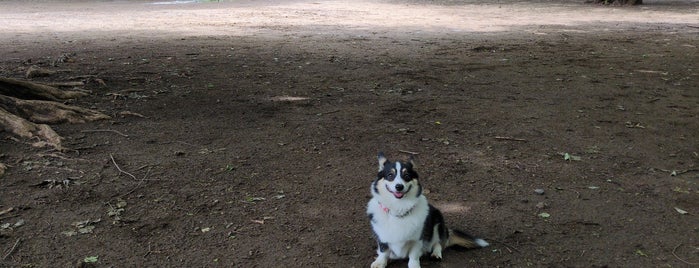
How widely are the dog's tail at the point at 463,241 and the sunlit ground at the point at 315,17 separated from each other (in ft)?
36.2

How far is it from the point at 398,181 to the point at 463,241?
2.37ft

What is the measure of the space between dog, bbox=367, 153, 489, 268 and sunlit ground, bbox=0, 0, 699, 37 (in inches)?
437

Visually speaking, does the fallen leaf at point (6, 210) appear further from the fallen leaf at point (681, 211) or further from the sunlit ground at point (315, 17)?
the sunlit ground at point (315, 17)

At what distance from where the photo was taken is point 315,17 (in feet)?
59.2

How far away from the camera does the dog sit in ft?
10.4

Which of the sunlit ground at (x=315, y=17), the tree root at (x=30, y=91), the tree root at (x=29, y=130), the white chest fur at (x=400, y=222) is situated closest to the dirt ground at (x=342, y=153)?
the tree root at (x=29, y=130)

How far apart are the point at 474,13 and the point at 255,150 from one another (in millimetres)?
15620

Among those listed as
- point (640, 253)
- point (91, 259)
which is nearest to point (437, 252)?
point (640, 253)

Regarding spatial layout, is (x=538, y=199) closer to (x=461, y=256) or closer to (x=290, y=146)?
(x=461, y=256)

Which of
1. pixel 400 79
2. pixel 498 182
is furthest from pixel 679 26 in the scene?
pixel 498 182

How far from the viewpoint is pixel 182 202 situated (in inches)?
165

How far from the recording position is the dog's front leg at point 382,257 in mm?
3283

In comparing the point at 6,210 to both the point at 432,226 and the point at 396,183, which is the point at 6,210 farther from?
the point at 432,226

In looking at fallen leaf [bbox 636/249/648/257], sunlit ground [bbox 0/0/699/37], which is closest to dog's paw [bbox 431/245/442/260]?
fallen leaf [bbox 636/249/648/257]
